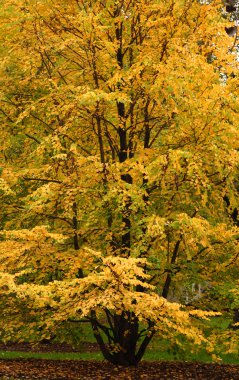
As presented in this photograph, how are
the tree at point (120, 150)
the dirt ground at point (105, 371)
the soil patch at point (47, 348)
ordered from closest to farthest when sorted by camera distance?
the tree at point (120, 150) < the dirt ground at point (105, 371) < the soil patch at point (47, 348)

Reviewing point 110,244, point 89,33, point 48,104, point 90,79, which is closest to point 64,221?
point 110,244

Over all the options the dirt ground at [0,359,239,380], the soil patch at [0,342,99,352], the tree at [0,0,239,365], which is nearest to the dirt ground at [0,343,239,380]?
the dirt ground at [0,359,239,380]

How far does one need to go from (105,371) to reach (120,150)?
15.3 feet

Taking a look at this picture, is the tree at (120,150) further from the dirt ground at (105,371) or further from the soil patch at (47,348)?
the soil patch at (47,348)

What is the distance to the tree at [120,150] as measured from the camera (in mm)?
7930

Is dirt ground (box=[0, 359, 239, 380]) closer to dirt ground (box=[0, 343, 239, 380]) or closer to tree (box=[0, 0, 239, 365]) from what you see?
dirt ground (box=[0, 343, 239, 380])

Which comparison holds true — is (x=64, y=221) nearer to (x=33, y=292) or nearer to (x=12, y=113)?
(x=12, y=113)

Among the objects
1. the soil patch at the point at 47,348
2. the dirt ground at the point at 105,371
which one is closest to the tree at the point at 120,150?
the dirt ground at the point at 105,371

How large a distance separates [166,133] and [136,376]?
189 inches

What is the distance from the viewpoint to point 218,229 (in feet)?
27.0

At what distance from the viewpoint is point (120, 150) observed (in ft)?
33.3

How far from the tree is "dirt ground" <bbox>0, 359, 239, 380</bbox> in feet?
1.76

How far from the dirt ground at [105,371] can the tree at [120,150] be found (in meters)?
0.54

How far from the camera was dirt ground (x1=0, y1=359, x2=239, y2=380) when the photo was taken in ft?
29.3
